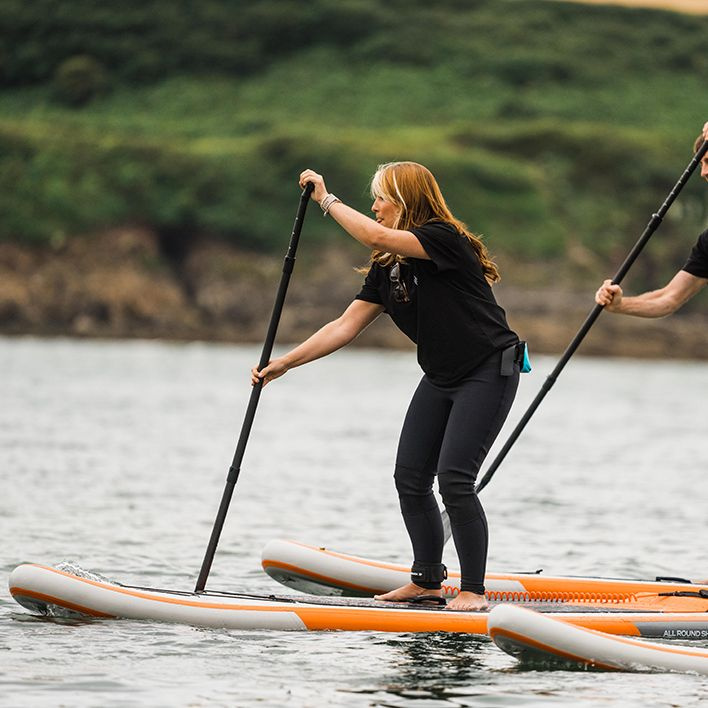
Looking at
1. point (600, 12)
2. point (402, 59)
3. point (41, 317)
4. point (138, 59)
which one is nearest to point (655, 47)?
point (600, 12)

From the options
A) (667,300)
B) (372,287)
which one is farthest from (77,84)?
(372,287)

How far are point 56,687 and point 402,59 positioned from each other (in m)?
122

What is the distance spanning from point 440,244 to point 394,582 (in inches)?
113

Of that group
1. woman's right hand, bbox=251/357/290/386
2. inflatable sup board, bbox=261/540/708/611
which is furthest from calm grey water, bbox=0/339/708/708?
woman's right hand, bbox=251/357/290/386

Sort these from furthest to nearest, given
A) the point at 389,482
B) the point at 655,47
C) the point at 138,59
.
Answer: the point at 655,47, the point at 138,59, the point at 389,482

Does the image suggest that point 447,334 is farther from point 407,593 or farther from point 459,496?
point 407,593

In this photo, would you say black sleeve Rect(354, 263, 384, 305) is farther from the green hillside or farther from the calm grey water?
the green hillside

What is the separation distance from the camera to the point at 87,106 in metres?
119

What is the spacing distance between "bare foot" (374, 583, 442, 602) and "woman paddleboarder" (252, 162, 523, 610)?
405 mm

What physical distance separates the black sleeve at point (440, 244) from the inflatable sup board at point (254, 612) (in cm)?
201

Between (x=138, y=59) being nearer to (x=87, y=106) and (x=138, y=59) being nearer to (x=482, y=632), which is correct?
(x=87, y=106)

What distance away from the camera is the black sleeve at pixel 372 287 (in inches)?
→ 380

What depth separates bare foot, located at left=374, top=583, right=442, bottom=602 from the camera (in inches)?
395

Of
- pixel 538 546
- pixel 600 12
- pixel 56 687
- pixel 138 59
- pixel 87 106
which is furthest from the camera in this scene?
pixel 600 12
